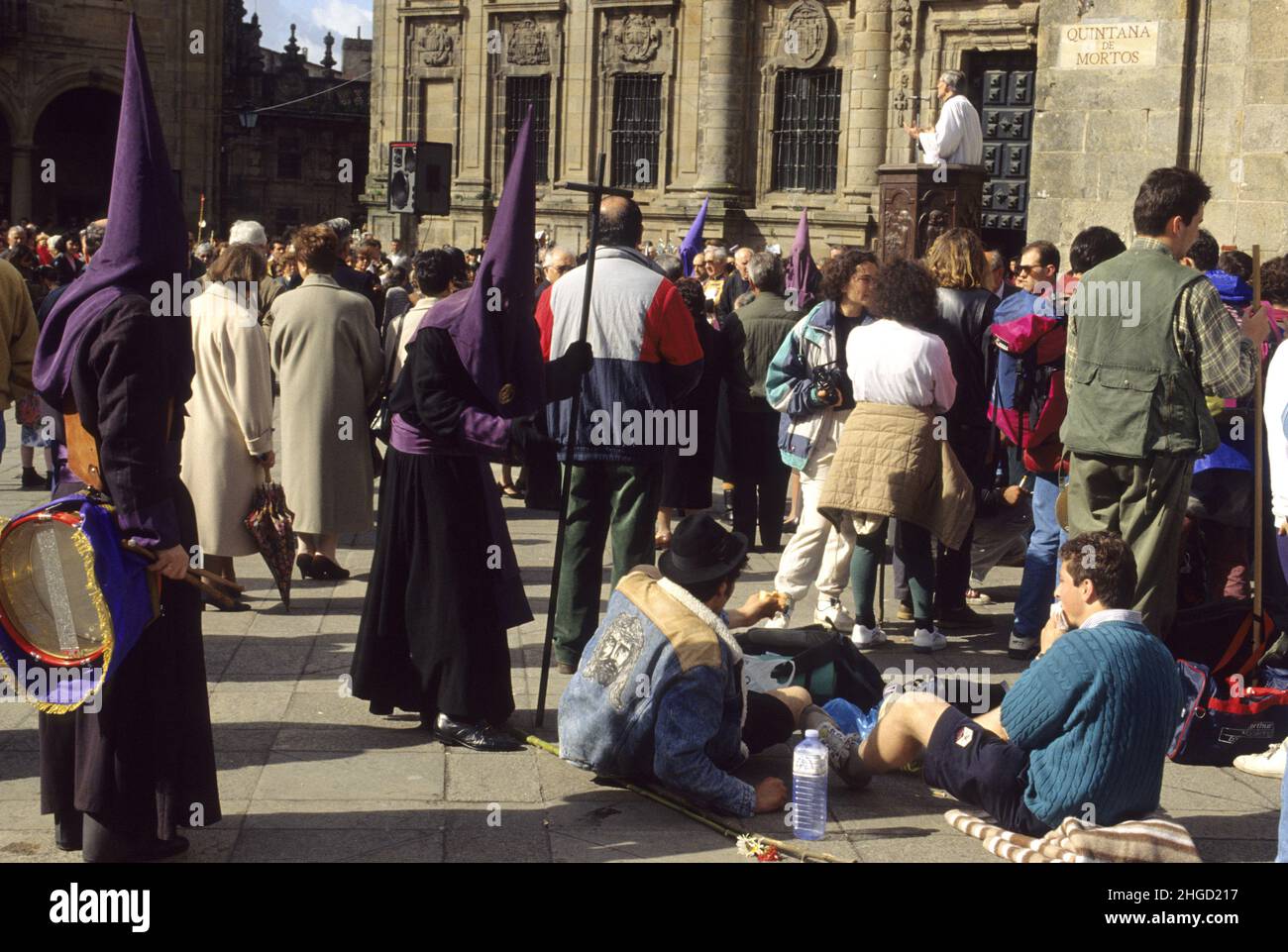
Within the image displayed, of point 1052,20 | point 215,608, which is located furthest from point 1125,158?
point 215,608

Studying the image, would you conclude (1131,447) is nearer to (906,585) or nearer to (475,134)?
(906,585)

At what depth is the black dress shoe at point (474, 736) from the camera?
631cm

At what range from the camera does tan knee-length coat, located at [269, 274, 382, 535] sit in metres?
9.19

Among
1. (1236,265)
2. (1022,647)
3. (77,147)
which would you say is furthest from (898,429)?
(77,147)

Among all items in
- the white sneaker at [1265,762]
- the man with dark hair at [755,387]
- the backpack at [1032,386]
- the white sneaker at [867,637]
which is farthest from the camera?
the man with dark hair at [755,387]

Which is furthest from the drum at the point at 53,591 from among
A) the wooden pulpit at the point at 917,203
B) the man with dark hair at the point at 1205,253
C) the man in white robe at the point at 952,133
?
the man in white robe at the point at 952,133

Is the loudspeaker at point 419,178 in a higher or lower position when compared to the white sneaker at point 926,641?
higher

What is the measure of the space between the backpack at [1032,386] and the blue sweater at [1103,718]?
3.03 m

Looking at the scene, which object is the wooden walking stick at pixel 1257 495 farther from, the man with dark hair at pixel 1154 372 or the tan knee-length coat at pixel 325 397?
the tan knee-length coat at pixel 325 397

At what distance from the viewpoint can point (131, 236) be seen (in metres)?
4.79

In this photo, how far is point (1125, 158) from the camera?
14516mm

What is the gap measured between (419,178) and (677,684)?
11064 millimetres

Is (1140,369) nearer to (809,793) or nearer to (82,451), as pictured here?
(809,793)

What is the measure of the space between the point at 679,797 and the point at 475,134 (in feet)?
90.1
